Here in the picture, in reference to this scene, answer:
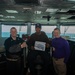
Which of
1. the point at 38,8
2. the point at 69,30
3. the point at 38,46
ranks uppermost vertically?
the point at 38,8

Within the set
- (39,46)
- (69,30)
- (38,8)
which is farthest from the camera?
(69,30)

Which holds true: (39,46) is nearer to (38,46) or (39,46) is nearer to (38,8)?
(38,46)

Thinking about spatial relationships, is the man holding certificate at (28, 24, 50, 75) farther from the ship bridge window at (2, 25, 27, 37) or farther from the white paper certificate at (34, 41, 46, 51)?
the ship bridge window at (2, 25, 27, 37)

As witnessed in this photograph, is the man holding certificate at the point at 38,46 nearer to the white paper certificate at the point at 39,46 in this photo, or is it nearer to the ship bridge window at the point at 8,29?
the white paper certificate at the point at 39,46

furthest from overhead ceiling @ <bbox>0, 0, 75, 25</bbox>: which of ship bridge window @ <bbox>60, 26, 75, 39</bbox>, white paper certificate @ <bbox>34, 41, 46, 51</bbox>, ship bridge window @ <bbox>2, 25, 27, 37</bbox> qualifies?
ship bridge window @ <bbox>60, 26, 75, 39</bbox>

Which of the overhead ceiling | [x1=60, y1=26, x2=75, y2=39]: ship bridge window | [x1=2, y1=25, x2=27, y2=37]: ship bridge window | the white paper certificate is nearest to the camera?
the white paper certificate

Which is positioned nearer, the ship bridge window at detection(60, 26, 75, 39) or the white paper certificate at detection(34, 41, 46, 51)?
the white paper certificate at detection(34, 41, 46, 51)

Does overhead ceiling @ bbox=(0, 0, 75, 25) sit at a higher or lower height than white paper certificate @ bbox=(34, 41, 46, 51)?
higher

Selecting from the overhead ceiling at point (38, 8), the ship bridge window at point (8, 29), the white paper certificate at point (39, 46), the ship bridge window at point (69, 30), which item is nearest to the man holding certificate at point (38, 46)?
the white paper certificate at point (39, 46)

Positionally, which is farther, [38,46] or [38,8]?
[38,8]

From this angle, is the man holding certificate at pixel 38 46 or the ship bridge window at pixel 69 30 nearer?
the man holding certificate at pixel 38 46

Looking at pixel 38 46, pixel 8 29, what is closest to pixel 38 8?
pixel 38 46

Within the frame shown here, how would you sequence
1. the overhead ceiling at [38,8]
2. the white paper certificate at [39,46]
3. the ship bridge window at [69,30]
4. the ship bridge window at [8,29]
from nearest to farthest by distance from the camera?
the white paper certificate at [39,46], the overhead ceiling at [38,8], the ship bridge window at [8,29], the ship bridge window at [69,30]

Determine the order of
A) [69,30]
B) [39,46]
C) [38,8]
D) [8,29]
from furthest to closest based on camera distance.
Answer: [69,30]
[8,29]
[38,8]
[39,46]
